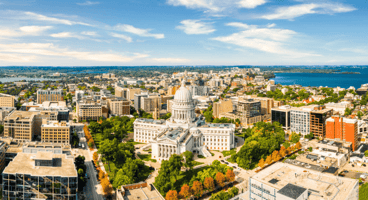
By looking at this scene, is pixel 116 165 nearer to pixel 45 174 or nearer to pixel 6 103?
pixel 45 174

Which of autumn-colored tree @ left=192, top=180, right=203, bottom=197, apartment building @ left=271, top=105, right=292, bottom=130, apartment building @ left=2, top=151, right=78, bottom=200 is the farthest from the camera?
apartment building @ left=271, top=105, right=292, bottom=130

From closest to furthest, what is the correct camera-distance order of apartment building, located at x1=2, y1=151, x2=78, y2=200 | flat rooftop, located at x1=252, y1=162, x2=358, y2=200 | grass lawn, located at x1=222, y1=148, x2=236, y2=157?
flat rooftop, located at x1=252, y1=162, x2=358, y2=200 < apartment building, located at x1=2, y1=151, x2=78, y2=200 < grass lawn, located at x1=222, y1=148, x2=236, y2=157

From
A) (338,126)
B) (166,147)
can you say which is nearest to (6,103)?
(166,147)

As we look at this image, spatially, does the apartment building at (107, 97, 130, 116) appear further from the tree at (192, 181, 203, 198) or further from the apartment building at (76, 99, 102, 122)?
the tree at (192, 181, 203, 198)

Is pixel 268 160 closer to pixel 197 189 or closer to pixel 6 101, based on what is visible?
pixel 197 189

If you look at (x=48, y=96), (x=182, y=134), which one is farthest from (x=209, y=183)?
(x=48, y=96)

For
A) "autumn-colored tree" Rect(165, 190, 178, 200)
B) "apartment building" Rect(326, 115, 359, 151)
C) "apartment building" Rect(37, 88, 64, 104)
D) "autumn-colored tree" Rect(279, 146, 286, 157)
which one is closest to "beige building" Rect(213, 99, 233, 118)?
"apartment building" Rect(326, 115, 359, 151)
